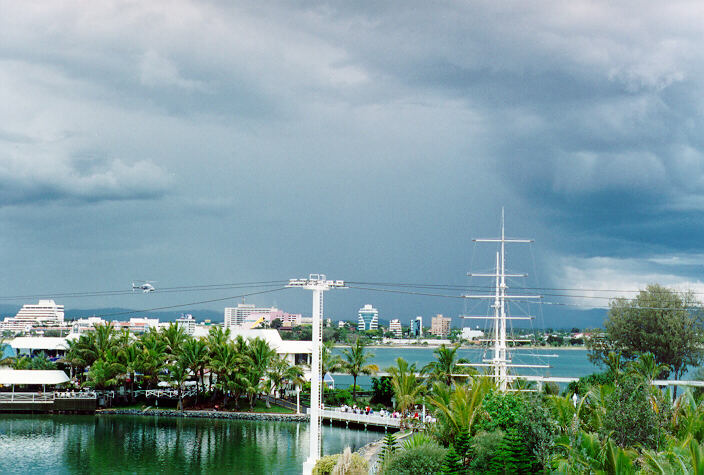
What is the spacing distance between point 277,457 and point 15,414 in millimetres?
24461

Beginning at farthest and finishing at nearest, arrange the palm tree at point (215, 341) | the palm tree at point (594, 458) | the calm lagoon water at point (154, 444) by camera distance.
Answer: the palm tree at point (215, 341) < the calm lagoon water at point (154, 444) < the palm tree at point (594, 458)

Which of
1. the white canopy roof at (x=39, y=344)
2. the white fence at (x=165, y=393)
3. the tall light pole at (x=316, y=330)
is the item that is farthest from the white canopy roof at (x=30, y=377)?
the tall light pole at (x=316, y=330)

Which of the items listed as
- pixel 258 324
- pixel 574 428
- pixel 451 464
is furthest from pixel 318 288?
pixel 258 324

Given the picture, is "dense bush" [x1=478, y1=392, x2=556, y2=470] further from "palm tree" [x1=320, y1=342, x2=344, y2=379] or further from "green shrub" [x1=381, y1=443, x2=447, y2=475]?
"palm tree" [x1=320, y1=342, x2=344, y2=379]

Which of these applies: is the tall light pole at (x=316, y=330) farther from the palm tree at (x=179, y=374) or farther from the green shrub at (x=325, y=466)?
the palm tree at (x=179, y=374)

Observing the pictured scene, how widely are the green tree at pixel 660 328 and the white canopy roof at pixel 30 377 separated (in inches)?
1655

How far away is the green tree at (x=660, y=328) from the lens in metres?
53.4

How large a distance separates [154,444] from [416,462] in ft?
75.3

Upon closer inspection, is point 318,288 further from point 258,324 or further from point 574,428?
point 258,324

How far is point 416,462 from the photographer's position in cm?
2044

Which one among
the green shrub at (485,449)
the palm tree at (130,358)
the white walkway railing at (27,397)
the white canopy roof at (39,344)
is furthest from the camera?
the white canopy roof at (39,344)

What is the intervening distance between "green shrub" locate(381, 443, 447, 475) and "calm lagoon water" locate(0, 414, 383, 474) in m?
12.7

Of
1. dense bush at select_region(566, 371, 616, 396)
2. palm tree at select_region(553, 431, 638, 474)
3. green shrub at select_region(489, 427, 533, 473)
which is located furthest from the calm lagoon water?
palm tree at select_region(553, 431, 638, 474)

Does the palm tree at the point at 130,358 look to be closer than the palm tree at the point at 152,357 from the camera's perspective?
Yes
